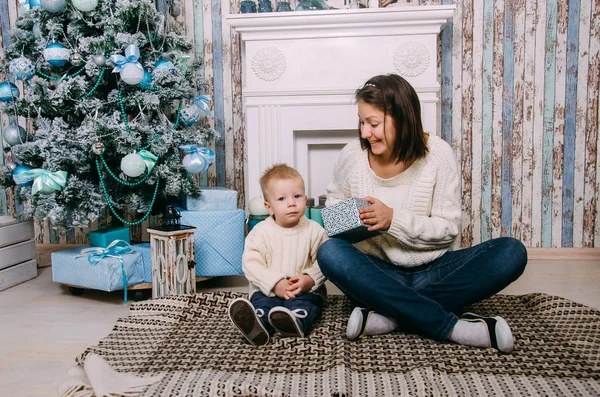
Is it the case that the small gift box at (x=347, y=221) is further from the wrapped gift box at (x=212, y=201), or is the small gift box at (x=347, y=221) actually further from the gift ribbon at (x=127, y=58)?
the gift ribbon at (x=127, y=58)

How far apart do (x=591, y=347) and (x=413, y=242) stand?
514 millimetres

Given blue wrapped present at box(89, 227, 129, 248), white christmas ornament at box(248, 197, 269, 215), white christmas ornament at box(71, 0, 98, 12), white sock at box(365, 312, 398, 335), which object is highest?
white christmas ornament at box(71, 0, 98, 12)

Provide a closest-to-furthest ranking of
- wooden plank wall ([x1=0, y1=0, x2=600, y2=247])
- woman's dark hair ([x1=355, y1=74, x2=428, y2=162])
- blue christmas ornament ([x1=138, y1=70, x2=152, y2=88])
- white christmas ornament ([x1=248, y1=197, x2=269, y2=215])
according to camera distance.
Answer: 1. woman's dark hair ([x1=355, y1=74, x2=428, y2=162])
2. blue christmas ornament ([x1=138, y1=70, x2=152, y2=88])
3. white christmas ornament ([x1=248, y1=197, x2=269, y2=215])
4. wooden plank wall ([x1=0, y1=0, x2=600, y2=247])

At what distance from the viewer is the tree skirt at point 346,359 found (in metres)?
1.12

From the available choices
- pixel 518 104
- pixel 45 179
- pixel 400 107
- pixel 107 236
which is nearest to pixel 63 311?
pixel 107 236

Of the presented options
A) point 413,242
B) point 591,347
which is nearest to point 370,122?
point 413,242

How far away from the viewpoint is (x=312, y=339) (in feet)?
4.66

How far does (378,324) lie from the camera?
4.69 feet

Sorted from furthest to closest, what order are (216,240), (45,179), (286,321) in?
(216,240) < (45,179) < (286,321)

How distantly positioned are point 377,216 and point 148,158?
935mm

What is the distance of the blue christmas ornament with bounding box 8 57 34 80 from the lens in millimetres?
1901

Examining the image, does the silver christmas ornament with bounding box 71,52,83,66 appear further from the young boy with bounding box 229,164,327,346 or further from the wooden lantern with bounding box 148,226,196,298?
the young boy with bounding box 229,164,327,346

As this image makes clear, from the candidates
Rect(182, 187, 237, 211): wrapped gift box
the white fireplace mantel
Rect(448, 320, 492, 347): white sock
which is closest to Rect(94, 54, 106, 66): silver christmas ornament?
Rect(182, 187, 237, 211): wrapped gift box

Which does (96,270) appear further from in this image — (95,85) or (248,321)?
(248,321)
